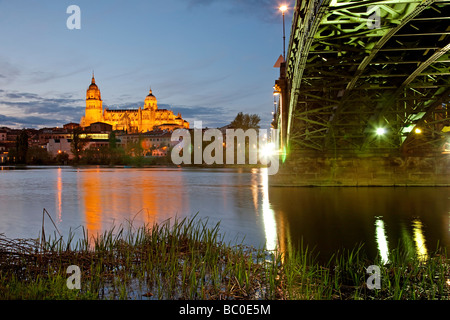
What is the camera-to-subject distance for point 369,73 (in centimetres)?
1933

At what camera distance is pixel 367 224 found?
16656mm

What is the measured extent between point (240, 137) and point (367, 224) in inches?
3197

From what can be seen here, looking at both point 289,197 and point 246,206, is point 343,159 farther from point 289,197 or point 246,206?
point 246,206

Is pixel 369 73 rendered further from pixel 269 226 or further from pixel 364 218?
pixel 269 226

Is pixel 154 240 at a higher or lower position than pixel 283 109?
lower

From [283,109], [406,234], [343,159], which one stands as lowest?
[406,234]

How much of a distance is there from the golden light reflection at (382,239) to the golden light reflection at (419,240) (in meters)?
0.76

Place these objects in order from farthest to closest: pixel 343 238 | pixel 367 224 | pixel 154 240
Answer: pixel 367 224 < pixel 343 238 < pixel 154 240

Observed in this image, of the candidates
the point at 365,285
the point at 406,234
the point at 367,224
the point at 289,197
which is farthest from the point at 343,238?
the point at 289,197
